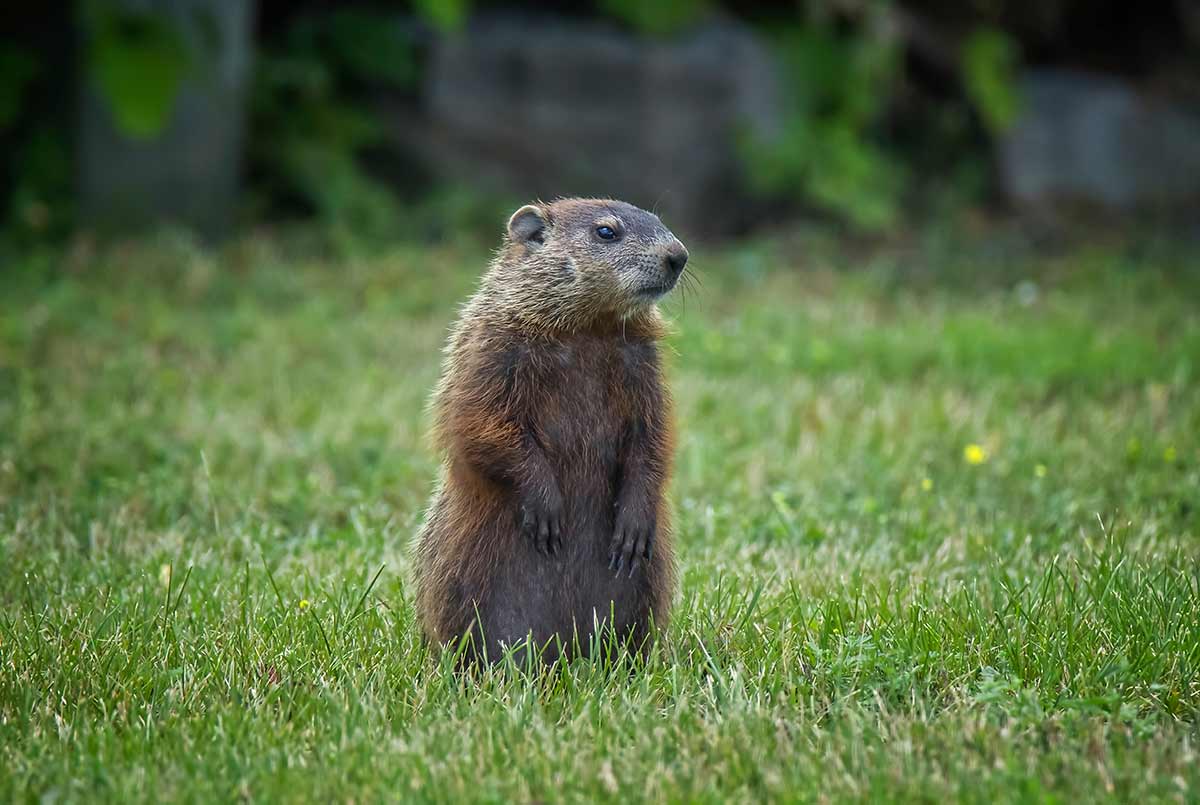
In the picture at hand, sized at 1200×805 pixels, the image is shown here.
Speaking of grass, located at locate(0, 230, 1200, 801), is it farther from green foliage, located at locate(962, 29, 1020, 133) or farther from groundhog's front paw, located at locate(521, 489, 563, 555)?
green foliage, located at locate(962, 29, 1020, 133)

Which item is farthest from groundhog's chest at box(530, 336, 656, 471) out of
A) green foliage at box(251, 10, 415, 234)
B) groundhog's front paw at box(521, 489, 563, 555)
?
green foliage at box(251, 10, 415, 234)

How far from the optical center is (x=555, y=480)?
11.5 ft

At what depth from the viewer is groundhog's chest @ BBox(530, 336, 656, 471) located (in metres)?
3.55

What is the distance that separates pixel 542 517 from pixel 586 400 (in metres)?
0.37

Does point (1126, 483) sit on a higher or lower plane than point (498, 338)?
lower

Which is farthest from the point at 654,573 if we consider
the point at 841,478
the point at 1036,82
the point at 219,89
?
the point at 1036,82

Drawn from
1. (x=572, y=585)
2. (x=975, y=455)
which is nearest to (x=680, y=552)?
(x=572, y=585)

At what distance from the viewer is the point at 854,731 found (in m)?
2.95

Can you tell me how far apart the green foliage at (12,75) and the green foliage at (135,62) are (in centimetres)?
85

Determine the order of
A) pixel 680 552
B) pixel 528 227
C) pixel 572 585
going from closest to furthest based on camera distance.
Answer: pixel 572 585 → pixel 528 227 → pixel 680 552

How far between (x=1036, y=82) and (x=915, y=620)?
27.8 feet

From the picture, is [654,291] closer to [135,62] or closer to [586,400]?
[586,400]

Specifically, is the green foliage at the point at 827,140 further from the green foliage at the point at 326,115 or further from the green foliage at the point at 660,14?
the green foliage at the point at 326,115

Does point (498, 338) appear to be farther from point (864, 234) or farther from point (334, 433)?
point (864, 234)
